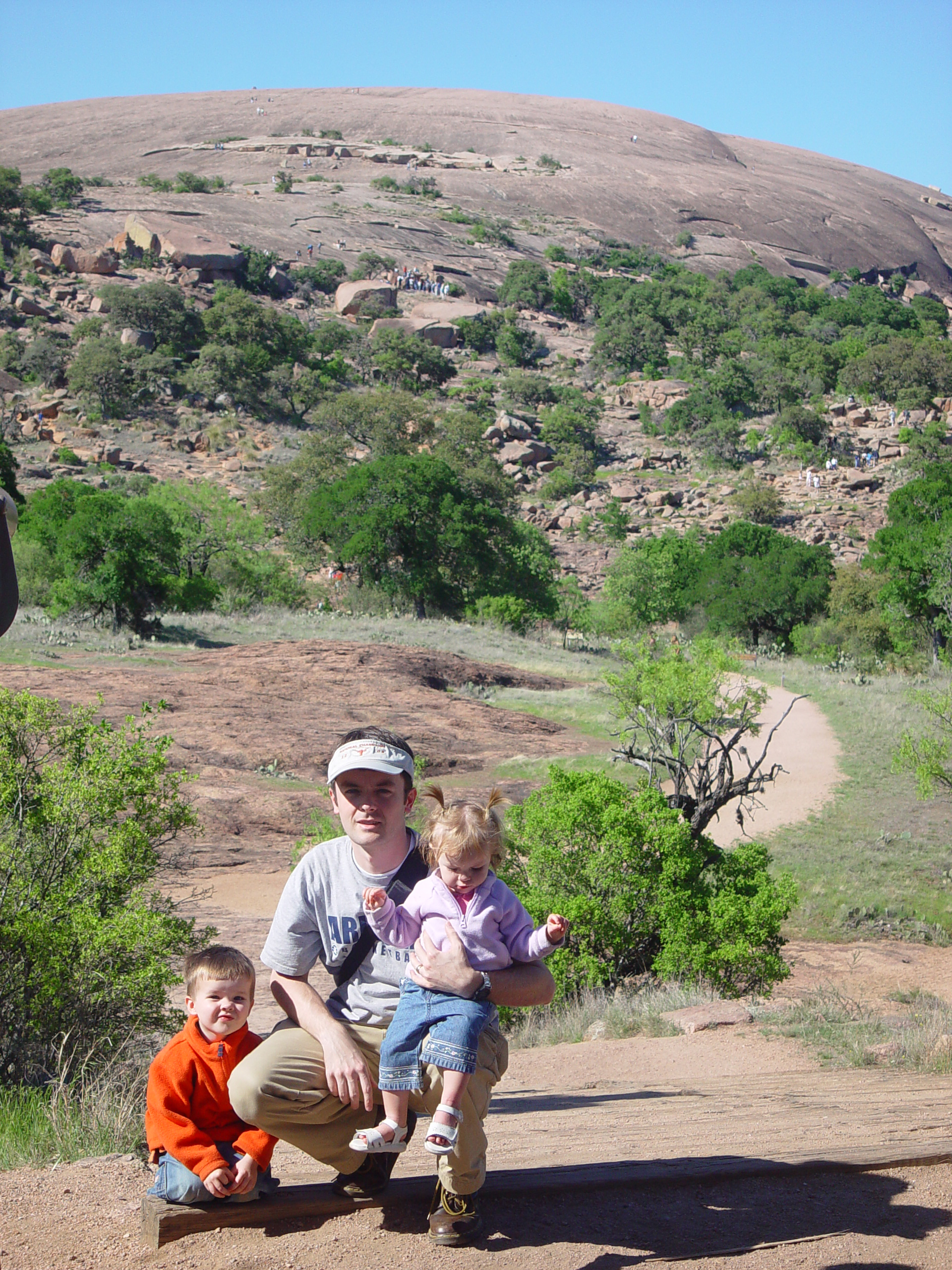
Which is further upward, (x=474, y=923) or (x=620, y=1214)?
(x=474, y=923)

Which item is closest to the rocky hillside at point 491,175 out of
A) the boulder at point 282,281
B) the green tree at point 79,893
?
the boulder at point 282,281

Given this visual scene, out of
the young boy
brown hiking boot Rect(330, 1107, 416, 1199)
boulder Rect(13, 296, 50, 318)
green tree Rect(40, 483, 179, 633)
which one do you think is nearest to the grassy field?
brown hiking boot Rect(330, 1107, 416, 1199)

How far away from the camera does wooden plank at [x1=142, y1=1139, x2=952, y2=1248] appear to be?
295cm

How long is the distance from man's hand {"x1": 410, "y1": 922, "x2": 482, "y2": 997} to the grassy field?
36.6 ft

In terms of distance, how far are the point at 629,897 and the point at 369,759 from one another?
6.94 metres

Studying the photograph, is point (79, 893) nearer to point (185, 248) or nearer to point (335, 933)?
point (335, 933)

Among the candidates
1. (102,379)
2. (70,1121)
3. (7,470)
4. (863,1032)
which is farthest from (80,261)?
(70,1121)

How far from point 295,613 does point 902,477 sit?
39.2 metres

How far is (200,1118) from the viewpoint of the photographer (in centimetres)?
297

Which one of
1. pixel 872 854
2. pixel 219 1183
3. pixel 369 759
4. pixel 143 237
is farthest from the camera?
pixel 143 237

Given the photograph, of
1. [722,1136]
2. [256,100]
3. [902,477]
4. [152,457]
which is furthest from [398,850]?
[256,100]

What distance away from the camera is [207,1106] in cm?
298

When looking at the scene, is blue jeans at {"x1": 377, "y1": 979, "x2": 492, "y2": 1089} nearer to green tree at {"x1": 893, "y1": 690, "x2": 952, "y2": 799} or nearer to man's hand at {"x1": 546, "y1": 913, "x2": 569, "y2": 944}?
man's hand at {"x1": 546, "y1": 913, "x2": 569, "y2": 944}

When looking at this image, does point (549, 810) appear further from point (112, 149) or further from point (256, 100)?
point (256, 100)
